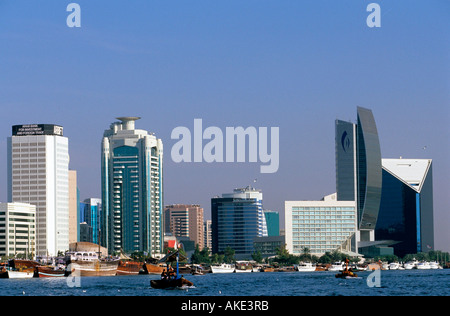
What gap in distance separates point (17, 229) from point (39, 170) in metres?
20.0

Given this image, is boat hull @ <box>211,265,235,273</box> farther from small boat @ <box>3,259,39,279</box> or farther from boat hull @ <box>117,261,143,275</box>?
small boat @ <box>3,259,39,279</box>

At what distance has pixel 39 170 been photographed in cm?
19688

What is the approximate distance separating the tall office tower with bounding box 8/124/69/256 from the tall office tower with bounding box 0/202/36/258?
25.9 feet

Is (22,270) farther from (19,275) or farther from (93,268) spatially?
(93,268)

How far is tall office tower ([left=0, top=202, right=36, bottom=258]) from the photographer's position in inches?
6978

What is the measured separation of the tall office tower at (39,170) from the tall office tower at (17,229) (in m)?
7.90

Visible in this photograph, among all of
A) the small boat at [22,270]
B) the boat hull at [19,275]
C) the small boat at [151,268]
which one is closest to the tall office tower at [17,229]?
the small boat at [151,268]

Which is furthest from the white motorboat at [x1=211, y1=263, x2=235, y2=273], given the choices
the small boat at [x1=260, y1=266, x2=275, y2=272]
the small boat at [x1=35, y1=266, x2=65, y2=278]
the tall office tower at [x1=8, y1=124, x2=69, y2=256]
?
the tall office tower at [x1=8, y1=124, x2=69, y2=256]

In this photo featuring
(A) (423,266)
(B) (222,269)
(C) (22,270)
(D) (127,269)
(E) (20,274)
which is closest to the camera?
(E) (20,274)

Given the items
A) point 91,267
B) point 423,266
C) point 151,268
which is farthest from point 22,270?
point 423,266

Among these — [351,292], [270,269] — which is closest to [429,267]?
[270,269]

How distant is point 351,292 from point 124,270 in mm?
73387
